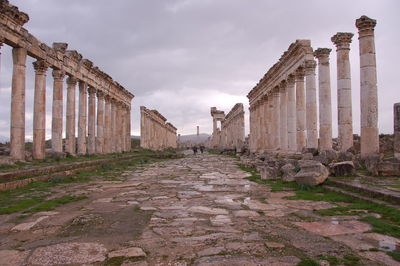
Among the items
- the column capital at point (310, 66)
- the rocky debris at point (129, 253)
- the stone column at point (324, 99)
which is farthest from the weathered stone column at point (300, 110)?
the rocky debris at point (129, 253)

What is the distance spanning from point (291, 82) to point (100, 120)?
16.5m

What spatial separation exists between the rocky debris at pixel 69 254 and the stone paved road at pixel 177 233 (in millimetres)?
11

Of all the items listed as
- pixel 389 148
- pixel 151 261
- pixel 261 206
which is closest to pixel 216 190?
pixel 261 206

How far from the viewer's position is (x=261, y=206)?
22.8 feet

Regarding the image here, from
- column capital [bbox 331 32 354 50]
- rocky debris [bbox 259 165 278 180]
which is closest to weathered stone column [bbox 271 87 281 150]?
column capital [bbox 331 32 354 50]

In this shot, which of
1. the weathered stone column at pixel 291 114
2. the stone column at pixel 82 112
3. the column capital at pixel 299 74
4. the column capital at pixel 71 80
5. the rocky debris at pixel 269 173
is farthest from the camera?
the stone column at pixel 82 112

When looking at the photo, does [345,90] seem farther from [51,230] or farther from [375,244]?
[51,230]

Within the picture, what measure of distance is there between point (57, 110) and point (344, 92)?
652 inches

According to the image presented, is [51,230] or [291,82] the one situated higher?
[291,82]

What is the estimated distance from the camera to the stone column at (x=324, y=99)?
52.3 feet

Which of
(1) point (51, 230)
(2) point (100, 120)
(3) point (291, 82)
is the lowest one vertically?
(1) point (51, 230)

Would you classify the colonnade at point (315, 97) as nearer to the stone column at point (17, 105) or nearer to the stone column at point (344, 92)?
the stone column at point (344, 92)

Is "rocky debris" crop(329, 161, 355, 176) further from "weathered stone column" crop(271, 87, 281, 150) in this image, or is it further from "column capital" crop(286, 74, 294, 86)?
"weathered stone column" crop(271, 87, 281, 150)

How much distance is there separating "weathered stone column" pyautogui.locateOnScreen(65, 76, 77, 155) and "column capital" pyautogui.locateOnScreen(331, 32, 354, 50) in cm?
1692
